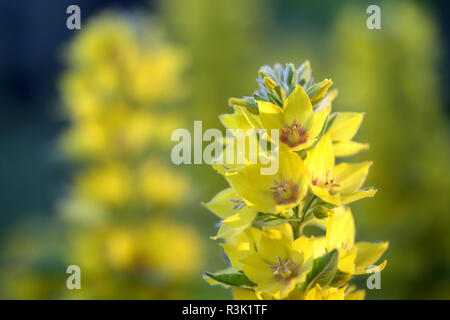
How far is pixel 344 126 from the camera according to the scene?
62.1 inches

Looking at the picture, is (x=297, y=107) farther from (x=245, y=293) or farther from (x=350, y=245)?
(x=245, y=293)

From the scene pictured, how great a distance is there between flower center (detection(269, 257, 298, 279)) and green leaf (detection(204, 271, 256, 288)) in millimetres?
91

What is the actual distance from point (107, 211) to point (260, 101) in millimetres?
2165

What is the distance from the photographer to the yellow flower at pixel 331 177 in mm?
1392

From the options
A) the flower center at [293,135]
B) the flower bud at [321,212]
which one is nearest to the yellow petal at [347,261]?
the flower bud at [321,212]

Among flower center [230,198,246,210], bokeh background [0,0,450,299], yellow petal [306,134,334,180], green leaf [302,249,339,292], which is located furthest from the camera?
bokeh background [0,0,450,299]

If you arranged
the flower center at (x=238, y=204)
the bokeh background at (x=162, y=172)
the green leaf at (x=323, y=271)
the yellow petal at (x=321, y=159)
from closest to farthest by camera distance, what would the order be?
the green leaf at (x=323, y=271)
the yellow petal at (x=321, y=159)
the flower center at (x=238, y=204)
the bokeh background at (x=162, y=172)

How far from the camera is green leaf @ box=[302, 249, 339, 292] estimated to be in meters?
1.32

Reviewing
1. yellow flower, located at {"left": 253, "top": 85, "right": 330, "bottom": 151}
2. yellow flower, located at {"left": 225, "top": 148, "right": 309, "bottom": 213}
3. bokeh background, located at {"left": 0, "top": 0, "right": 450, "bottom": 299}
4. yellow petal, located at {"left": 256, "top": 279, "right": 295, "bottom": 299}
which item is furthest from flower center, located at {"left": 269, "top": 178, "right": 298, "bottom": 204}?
bokeh background, located at {"left": 0, "top": 0, "right": 450, "bottom": 299}

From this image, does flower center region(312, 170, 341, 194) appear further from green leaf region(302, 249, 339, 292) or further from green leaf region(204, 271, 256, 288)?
green leaf region(204, 271, 256, 288)

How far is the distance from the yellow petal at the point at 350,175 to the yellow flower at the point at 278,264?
0.21 m

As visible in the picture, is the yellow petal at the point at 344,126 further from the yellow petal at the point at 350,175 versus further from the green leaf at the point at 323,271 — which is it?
the green leaf at the point at 323,271
